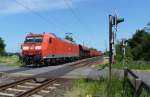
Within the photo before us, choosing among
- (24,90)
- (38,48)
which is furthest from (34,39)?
(24,90)

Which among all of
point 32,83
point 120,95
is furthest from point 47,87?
point 120,95

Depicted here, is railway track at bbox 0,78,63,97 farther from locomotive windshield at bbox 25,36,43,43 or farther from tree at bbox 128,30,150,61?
tree at bbox 128,30,150,61

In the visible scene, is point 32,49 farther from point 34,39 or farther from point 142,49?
point 142,49

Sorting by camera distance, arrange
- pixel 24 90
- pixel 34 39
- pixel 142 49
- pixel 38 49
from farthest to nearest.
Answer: pixel 142 49 < pixel 34 39 < pixel 38 49 < pixel 24 90

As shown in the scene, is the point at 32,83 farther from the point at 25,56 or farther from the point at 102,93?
the point at 25,56

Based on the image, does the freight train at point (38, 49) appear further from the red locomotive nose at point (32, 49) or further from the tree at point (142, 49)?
the tree at point (142, 49)

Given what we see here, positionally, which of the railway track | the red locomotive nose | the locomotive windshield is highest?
the locomotive windshield

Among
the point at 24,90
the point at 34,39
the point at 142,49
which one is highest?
the point at 142,49

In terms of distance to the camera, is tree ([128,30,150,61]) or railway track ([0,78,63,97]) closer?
railway track ([0,78,63,97])

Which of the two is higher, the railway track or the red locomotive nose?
the red locomotive nose

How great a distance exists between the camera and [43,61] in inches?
1582

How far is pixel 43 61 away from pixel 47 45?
1613mm

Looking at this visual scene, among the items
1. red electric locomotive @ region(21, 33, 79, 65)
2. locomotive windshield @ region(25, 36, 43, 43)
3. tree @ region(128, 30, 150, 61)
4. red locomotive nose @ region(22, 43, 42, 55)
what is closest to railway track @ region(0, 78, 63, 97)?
red electric locomotive @ region(21, 33, 79, 65)

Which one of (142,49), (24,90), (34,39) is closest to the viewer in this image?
(24,90)
